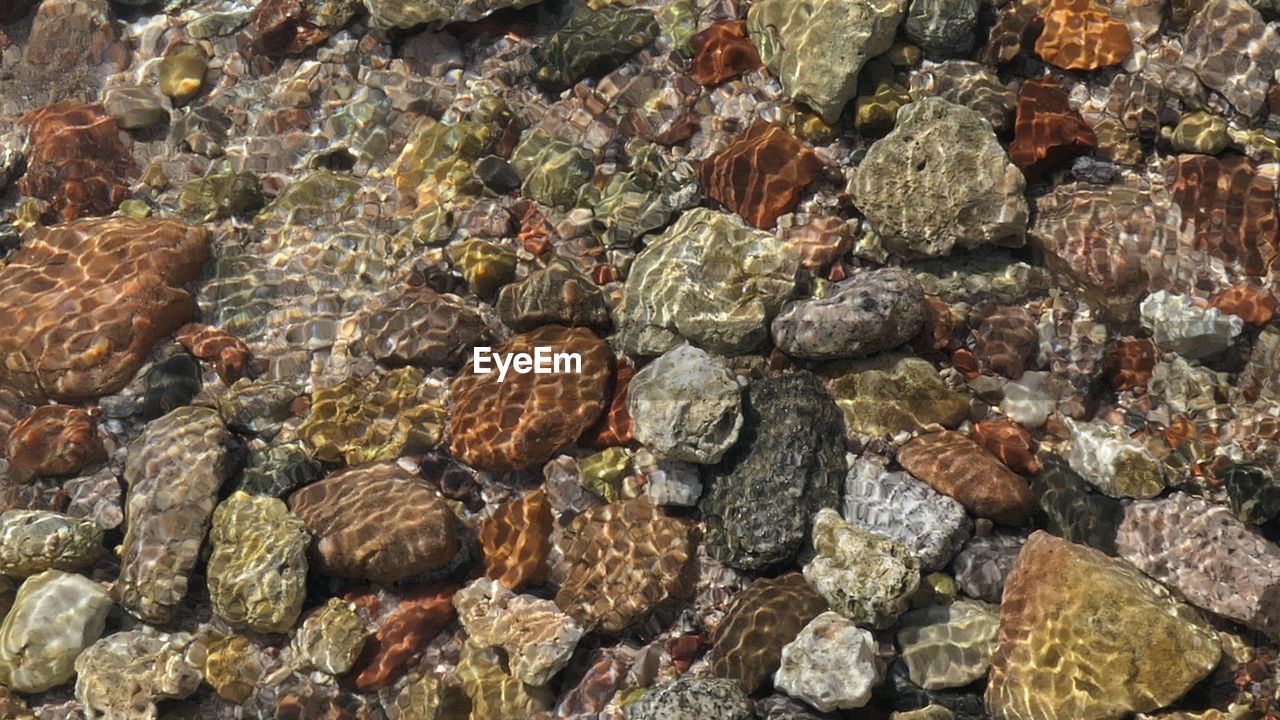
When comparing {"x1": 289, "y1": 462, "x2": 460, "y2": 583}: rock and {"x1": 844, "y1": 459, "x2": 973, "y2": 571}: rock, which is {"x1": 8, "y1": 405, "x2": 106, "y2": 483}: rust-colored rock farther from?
{"x1": 844, "y1": 459, "x2": 973, "y2": 571}: rock

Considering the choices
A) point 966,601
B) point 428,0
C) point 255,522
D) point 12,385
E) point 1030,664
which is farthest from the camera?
point 428,0

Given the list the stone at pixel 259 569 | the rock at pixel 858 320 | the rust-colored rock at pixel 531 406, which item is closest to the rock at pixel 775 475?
the rock at pixel 858 320

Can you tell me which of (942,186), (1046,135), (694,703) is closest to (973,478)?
(942,186)

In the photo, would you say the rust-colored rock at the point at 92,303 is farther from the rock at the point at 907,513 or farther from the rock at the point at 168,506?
the rock at the point at 907,513

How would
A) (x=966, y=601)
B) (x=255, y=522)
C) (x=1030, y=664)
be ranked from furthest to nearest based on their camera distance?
(x=255, y=522) < (x=966, y=601) < (x=1030, y=664)

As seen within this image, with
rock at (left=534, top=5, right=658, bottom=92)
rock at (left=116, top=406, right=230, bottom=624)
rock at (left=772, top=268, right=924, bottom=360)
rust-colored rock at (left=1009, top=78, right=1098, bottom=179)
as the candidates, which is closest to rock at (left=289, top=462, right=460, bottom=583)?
rock at (left=116, top=406, right=230, bottom=624)

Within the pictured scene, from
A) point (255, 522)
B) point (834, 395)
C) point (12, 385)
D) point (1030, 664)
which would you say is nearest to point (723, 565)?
point (834, 395)

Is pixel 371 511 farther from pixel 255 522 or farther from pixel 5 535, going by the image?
pixel 5 535

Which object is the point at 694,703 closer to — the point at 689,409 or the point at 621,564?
the point at 621,564
